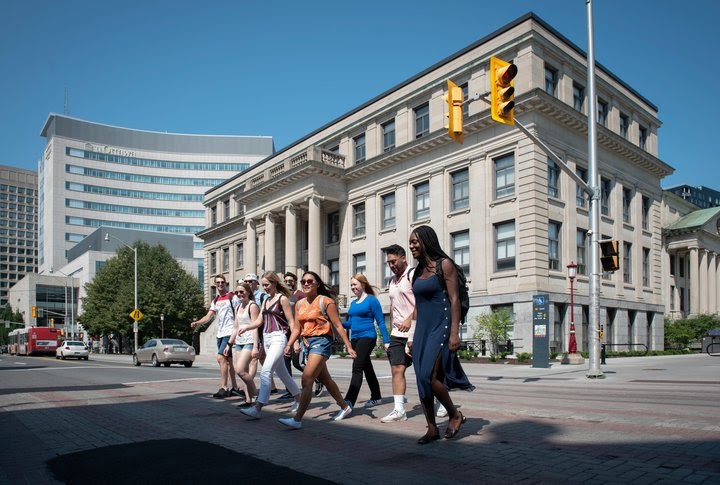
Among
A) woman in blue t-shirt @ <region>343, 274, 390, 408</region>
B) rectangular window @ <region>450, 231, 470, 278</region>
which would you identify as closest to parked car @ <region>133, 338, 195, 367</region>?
rectangular window @ <region>450, 231, 470, 278</region>

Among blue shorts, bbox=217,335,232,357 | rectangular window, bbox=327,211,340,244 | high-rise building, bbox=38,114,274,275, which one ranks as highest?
high-rise building, bbox=38,114,274,275

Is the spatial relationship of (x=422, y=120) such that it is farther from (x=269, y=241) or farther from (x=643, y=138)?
(x=643, y=138)

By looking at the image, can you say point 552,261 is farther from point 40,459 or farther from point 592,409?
point 40,459

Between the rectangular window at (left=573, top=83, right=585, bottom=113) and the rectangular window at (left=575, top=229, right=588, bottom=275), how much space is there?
7199 millimetres

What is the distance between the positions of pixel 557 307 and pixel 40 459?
2921 centimetres

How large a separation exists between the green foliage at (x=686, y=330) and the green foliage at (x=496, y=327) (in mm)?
19270

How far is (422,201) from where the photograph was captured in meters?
37.7

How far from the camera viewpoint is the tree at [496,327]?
96.1 ft

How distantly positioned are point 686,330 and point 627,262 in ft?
28.7

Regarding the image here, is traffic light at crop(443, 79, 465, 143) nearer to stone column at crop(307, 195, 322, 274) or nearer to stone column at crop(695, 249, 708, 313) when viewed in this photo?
stone column at crop(307, 195, 322, 274)

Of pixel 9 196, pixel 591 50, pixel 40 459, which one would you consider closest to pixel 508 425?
pixel 40 459

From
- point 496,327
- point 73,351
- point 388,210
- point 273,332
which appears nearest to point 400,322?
point 273,332

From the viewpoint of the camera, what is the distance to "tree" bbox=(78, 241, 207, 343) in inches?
2190

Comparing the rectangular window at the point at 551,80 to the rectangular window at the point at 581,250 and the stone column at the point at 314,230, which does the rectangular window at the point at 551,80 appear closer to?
the rectangular window at the point at 581,250
